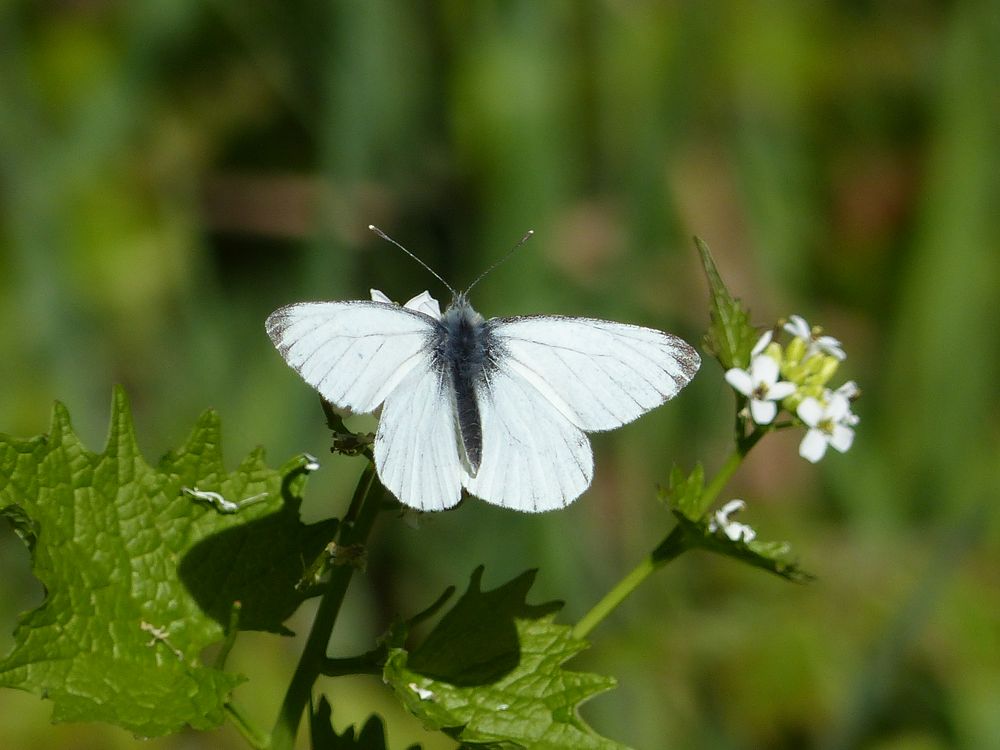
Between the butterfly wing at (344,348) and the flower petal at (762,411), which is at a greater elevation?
the butterfly wing at (344,348)

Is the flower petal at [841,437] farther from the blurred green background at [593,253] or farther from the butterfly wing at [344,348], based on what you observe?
the blurred green background at [593,253]

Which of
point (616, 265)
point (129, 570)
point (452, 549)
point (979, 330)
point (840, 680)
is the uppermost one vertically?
point (129, 570)

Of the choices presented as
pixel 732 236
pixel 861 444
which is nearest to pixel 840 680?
pixel 861 444

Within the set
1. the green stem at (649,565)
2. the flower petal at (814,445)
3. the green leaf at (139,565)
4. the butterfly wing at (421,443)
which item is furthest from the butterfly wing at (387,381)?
the flower petal at (814,445)

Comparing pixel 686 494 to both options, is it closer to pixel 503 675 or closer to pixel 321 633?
pixel 503 675

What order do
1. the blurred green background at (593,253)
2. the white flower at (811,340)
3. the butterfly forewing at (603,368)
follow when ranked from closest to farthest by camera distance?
the butterfly forewing at (603,368), the white flower at (811,340), the blurred green background at (593,253)

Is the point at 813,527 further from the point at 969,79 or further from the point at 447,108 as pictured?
the point at 447,108

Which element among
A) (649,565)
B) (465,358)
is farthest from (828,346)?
(465,358)
